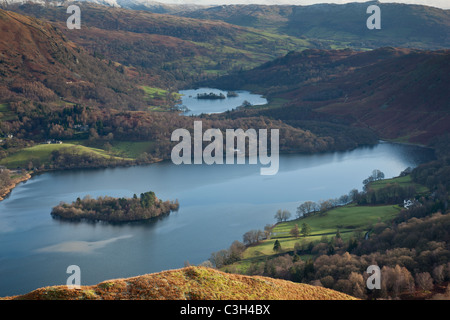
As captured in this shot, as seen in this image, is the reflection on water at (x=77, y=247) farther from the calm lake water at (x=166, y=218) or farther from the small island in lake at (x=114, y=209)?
the small island in lake at (x=114, y=209)

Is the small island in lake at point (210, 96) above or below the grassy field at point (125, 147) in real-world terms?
above

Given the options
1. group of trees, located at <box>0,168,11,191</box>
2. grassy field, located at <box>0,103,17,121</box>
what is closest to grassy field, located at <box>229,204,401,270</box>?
group of trees, located at <box>0,168,11,191</box>

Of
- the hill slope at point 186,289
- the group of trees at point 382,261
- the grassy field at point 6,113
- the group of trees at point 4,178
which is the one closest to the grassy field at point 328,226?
the group of trees at point 382,261

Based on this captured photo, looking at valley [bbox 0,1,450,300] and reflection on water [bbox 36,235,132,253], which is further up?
valley [bbox 0,1,450,300]

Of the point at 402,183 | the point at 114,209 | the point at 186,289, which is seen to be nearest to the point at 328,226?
the point at 402,183

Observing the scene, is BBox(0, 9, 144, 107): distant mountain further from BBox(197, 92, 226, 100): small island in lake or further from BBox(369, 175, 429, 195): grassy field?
BBox(369, 175, 429, 195): grassy field

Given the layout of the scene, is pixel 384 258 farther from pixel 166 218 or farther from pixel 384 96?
pixel 384 96
